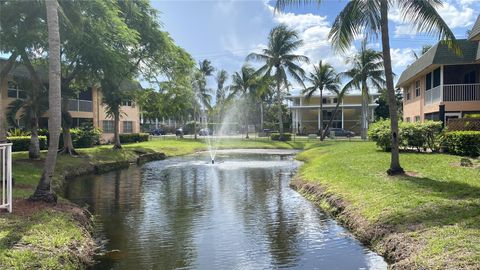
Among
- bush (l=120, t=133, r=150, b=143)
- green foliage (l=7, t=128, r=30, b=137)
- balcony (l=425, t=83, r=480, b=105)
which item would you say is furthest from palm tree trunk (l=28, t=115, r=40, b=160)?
balcony (l=425, t=83, r=480, b=105)

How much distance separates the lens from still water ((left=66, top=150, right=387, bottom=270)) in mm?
8857

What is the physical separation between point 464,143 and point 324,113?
2052 inches

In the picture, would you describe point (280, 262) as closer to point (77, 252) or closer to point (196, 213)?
point (77, 252)

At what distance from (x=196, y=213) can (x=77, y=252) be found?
521 centimetres

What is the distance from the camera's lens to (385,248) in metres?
8.95

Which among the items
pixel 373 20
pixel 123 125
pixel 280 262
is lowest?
pixel 280 262

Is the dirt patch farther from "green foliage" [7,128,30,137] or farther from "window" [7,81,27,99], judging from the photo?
"window" [7,81,27,99]

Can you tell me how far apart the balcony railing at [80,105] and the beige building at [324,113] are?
3303 cm

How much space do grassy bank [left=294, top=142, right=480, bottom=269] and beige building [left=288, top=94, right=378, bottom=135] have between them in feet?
168

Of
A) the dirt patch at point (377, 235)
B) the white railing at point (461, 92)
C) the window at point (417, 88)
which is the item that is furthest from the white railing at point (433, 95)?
the dirt patch at point (377, 235)

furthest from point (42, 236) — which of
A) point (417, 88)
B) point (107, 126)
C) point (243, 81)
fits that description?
point (243, 81)

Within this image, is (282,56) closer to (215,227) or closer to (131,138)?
(131,138)

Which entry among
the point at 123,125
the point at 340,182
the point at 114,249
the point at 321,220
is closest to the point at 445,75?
the point at 340,182

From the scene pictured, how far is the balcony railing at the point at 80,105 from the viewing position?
42.7 m
